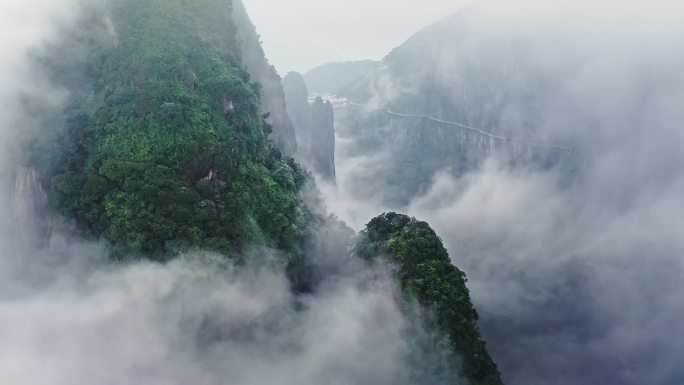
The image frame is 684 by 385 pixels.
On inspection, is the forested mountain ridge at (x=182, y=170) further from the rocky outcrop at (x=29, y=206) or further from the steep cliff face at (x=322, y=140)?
the steep cliff face at (x=322, y=140)

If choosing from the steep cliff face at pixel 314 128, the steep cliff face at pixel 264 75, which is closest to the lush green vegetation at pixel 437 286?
the steep cliff face at pixel 264 75

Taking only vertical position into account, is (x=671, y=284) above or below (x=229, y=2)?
below

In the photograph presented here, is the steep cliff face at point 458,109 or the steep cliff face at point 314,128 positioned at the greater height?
the steep cliff face at point 458,109

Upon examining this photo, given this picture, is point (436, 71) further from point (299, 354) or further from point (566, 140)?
point (299, 354)

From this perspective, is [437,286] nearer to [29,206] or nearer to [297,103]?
[29,206]

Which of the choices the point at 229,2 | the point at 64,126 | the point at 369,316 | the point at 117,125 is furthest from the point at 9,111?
the point at 369,316
